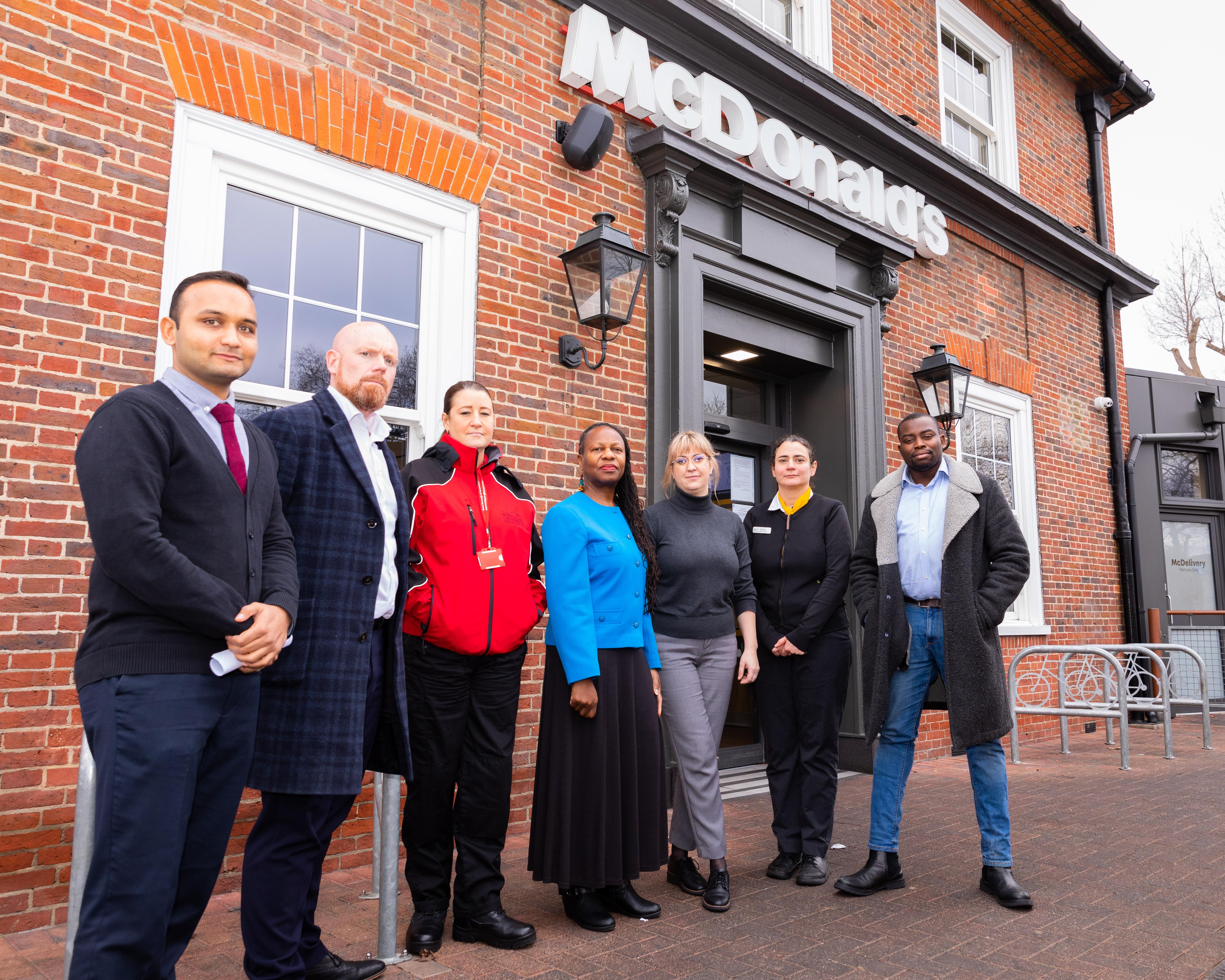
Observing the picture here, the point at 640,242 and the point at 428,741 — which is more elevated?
the point at 640,242

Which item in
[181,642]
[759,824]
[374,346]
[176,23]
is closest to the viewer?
[181,642]

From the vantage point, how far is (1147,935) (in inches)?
125

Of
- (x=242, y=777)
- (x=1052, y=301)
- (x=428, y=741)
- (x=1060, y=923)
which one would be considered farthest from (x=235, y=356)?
(x=1052, y=301)

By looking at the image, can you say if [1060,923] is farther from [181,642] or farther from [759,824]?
[181,642]

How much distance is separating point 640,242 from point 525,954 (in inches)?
164

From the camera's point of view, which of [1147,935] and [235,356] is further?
[1147,935]

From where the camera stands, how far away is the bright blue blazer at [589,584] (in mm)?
3264

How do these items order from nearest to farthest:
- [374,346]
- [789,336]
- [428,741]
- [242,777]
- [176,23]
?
[242,777]
[374,346]
[428,741]
[176,23]
[789,336]

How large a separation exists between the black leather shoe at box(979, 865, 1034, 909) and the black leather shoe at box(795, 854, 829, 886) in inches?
25.0

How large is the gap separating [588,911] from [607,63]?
15.1 ft

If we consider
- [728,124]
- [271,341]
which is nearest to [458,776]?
[271,341]

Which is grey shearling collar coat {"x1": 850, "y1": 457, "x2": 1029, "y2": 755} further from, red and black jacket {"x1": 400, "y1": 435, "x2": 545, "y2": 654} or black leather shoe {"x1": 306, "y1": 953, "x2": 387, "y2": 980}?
black leather shoe {"x1": 306, "y1": 953, "x2": 387, "y2": 980}

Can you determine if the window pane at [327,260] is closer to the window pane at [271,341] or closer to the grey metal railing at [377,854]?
the window pane at [271,341]

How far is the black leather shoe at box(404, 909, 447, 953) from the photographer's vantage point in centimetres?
294
